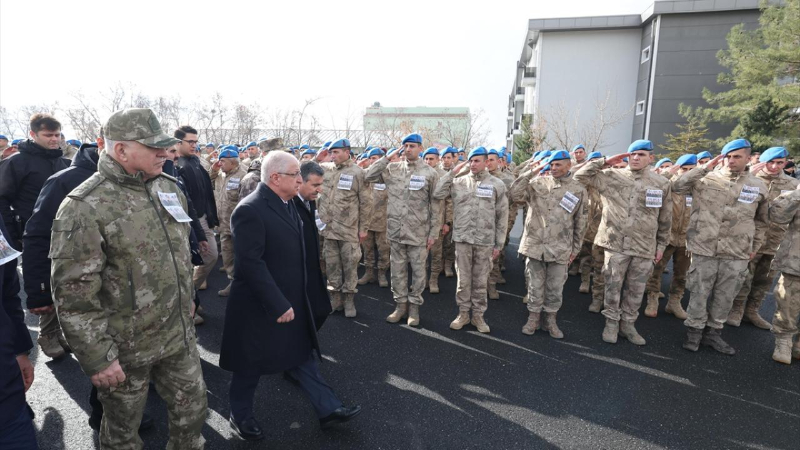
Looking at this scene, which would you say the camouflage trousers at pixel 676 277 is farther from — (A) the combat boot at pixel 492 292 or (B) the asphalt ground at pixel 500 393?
(A) the combat boot at pixel 492 292

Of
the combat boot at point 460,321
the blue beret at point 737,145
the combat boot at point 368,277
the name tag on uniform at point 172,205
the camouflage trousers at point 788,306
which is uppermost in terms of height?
the blue beret at point 737,145

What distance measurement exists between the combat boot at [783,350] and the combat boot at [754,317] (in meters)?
1.04

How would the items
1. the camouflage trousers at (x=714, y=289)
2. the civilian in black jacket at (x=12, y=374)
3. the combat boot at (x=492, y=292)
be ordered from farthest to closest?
1. the combat boot at (x=492, y=292)
2. the camouflage trousers at (x=714, y=289)
3. the civilian in black jacket at (x=12, y=374)

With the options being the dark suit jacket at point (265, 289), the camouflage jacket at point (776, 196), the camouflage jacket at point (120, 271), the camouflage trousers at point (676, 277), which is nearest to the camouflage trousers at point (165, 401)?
the camouflage jacket at point (120, 271)

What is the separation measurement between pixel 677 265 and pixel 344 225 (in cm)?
508

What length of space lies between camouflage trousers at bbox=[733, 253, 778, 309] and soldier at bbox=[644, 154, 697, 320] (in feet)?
2.27

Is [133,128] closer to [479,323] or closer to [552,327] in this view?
[479,323]

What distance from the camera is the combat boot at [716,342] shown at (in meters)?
4.74

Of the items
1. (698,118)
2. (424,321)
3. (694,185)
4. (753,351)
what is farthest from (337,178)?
(698,118)

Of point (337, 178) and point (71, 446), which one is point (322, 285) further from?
point (337, 178)

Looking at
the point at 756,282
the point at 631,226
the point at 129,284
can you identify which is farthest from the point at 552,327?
the point at 129,284

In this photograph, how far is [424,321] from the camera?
5477 millimetres

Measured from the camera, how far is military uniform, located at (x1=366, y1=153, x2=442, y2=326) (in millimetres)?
5344

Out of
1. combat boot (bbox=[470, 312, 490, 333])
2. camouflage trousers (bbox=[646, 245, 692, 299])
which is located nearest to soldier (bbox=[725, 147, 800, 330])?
camouflage trousers (bbox=[646, 245, 692, 299])
